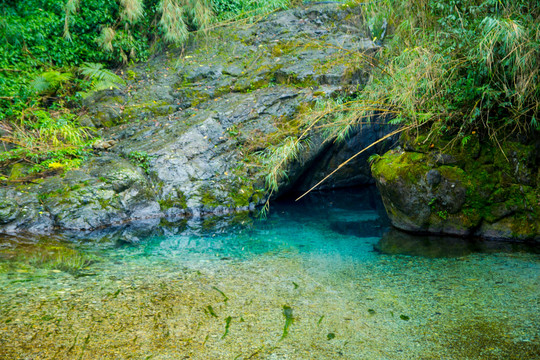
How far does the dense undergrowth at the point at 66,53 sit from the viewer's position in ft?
22.6

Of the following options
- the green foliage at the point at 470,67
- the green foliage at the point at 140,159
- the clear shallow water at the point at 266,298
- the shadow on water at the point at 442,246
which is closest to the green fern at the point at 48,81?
the green foliage at the point at 140,159

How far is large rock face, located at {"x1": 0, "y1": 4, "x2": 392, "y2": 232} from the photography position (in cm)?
616

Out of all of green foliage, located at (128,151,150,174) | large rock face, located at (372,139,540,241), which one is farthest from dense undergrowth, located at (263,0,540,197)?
green foliage, located at (128,151,150,174)

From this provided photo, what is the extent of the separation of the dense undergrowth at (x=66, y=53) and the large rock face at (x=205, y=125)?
1.46 ft

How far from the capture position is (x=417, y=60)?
15.4 ft

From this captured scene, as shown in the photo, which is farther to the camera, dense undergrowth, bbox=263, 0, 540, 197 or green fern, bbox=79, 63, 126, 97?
green fern, bbox=79, 63, 126, 97

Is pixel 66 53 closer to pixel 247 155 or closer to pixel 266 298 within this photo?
pixel 247 155

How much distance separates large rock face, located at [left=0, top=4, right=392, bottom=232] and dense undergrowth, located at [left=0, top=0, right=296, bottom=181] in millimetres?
446

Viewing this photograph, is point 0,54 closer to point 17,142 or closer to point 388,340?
point 17,142

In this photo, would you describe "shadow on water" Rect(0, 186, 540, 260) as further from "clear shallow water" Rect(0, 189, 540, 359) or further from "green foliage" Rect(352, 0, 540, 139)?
"green foliage" Rect(352, 0, 540, 139)

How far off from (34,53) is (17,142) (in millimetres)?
3158

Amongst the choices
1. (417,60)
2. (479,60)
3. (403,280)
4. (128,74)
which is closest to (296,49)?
(128,74)

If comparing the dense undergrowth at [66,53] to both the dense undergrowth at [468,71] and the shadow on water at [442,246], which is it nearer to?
the dense undergrowth at [468,71]

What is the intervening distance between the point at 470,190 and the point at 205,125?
5203 millimetres
